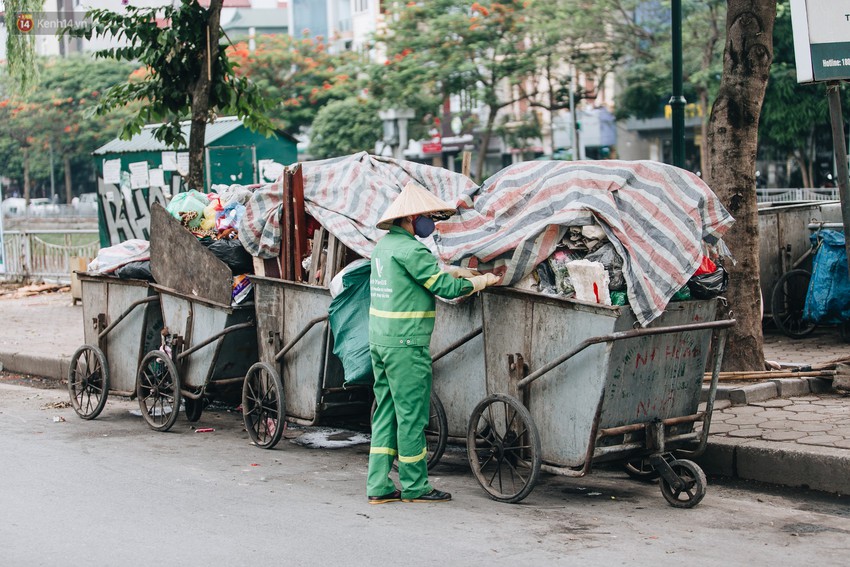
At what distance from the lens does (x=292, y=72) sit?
45875mm

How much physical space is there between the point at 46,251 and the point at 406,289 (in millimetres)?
15256

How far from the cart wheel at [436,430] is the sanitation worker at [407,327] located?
1.43ft

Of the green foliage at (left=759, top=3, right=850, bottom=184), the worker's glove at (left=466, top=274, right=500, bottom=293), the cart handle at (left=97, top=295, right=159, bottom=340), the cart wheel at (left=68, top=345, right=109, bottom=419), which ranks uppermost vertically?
the green foliage at (left=759, top=3, right=850, bottom=184)

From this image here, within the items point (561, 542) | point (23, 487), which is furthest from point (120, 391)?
point (561, 542)

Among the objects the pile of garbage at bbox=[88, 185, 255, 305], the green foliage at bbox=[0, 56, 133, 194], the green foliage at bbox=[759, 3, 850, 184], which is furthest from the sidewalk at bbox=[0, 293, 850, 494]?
the green foliage at bbox=[0, 56, 133, 194]

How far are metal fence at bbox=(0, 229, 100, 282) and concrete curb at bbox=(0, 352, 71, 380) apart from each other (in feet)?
21.6

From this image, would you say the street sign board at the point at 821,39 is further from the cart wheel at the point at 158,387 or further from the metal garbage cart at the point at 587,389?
the cart wheel at the point at 158,387

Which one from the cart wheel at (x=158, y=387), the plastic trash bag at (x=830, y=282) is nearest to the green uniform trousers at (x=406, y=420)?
Answer: the cart wheel at (x=158, y=387)

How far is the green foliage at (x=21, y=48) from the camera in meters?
13.4

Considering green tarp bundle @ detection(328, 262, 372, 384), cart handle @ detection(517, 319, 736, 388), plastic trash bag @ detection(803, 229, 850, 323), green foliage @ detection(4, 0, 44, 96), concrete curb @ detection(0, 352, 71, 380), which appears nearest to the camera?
cart handle @ detection(517, 319, 736, 388)

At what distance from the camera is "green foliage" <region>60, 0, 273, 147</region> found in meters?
11.9

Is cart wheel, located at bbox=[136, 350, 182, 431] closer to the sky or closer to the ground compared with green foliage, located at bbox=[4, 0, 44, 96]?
closer to the ground

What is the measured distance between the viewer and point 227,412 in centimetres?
929

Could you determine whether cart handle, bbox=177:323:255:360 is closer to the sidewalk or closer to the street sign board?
the sidewalk
